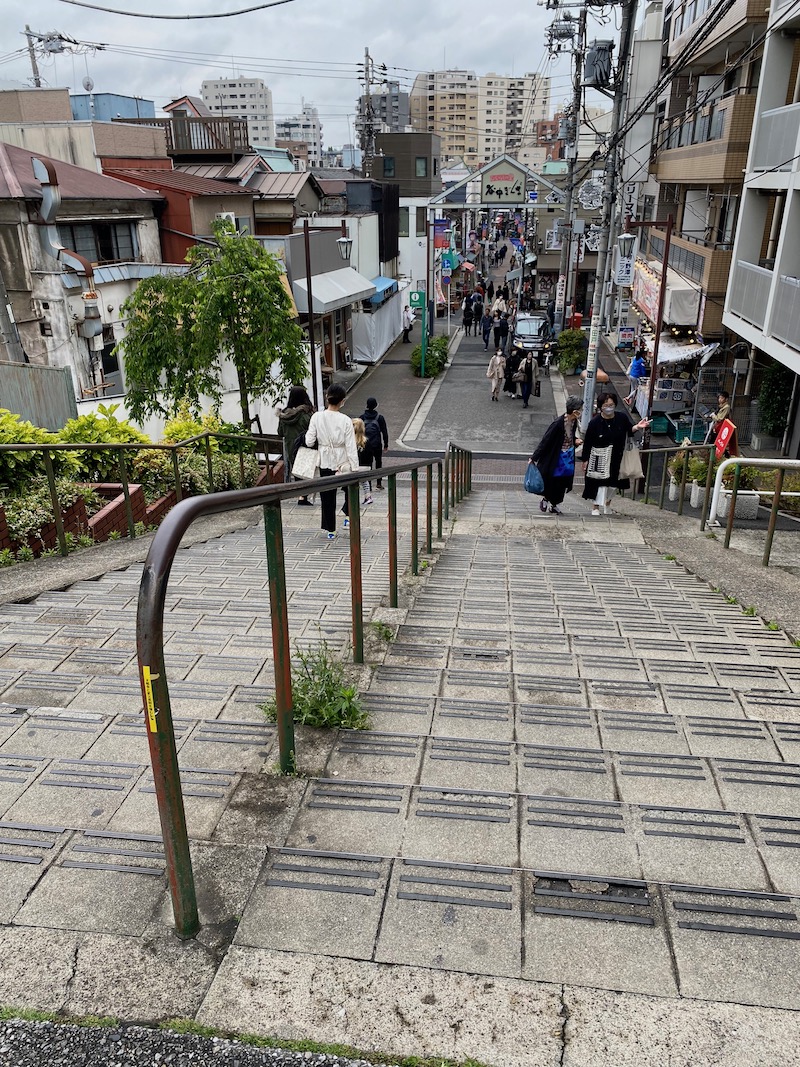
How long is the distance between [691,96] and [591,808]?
88.5 ft

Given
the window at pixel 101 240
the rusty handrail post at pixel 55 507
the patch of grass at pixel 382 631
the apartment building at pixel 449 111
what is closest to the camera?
the patch of grass at pixel 382 631

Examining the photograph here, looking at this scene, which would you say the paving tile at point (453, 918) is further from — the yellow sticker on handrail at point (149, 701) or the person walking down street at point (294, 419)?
the person walking down street at point (294, 419)

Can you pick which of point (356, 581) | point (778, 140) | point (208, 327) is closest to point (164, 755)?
point (356, 581)

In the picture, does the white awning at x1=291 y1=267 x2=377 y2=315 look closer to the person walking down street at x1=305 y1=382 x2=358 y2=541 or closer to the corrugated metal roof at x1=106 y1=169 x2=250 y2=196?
the corrugated metal roof at x1=106 y1=169 x2=250 y2=196

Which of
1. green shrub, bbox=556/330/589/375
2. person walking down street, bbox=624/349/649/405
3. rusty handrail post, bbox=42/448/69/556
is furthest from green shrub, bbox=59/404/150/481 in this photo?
green shrub, bbox=556/330/589/375

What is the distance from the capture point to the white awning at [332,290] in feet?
76.5

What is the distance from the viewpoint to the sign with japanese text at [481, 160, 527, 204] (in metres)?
24.3

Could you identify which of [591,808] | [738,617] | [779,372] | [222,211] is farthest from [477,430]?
[591,808]

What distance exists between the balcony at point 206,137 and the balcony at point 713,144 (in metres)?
14.9

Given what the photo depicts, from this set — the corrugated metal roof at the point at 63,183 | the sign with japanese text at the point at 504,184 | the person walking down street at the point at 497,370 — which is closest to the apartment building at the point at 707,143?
the sign with japanese text at the point at 504,184

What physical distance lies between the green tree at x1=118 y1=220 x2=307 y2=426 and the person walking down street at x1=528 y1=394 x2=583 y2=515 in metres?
6.04

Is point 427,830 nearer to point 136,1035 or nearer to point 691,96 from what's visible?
point 136,1035

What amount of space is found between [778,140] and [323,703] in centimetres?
1538

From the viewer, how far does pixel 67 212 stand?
1792 centimetres
